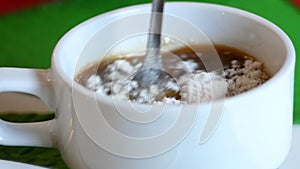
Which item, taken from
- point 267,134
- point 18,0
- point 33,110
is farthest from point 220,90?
point 18,0

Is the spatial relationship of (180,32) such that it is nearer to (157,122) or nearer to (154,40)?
(154,40)

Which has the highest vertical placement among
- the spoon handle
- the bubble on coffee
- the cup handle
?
the spoon handle

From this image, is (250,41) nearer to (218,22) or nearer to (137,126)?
(218,22)

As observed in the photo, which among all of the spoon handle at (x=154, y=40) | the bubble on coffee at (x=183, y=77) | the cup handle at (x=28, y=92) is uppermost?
the spoon handle at (x=154, y=40)

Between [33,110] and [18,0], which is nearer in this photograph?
[33,110]

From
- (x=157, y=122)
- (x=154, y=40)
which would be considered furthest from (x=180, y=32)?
(x=157, y=122)

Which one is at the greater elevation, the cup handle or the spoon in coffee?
the spoon in coffee

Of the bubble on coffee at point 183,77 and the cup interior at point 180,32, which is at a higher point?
the cup interior at point 180,32
